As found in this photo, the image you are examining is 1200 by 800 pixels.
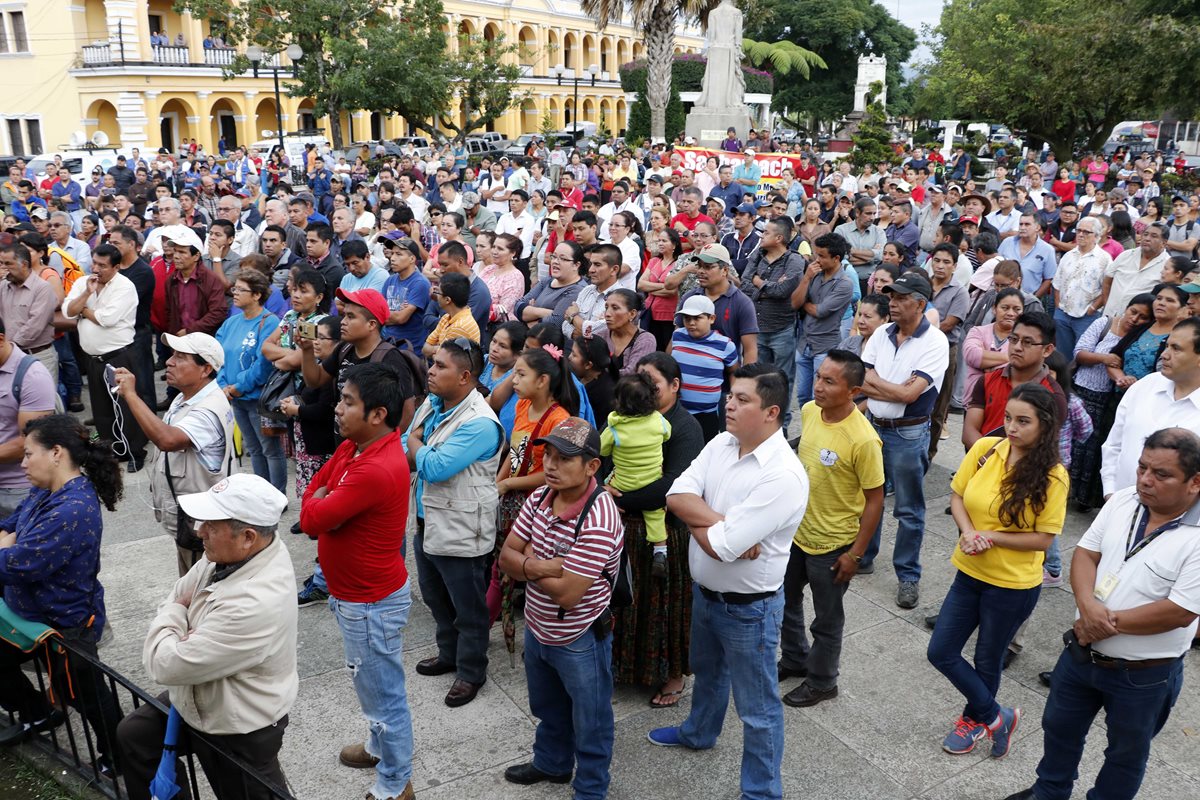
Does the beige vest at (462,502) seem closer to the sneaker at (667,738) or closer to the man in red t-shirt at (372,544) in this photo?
the man in red t-shirt at (372,544)

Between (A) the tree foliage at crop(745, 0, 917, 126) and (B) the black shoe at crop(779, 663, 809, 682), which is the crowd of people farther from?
(A) the tree foliage at crop(745, 0, 917, 126)

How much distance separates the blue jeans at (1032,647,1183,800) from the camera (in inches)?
143

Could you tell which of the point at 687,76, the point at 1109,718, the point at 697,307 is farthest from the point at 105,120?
the point at 1109,718

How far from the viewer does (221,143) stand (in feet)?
136

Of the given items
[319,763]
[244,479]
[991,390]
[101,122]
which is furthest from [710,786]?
[101,122]

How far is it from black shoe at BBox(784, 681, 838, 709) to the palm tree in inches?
1182

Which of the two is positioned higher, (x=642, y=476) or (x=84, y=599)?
(x=642, y=476)

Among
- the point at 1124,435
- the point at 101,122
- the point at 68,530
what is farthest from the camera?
the point at 101,122

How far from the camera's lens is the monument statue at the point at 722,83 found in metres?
29.1

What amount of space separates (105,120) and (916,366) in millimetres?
49650

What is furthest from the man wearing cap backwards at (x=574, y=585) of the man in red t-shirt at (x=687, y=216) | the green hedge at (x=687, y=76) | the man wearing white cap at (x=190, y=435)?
the green hedge at (x=687, y=76)

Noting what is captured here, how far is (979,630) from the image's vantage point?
14.4 feet

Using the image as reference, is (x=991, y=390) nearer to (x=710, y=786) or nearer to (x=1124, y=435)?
(x=1124, y=435)

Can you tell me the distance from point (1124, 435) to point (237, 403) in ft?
18.4
